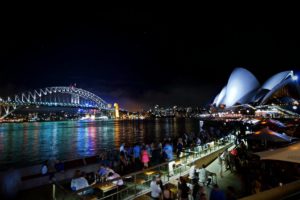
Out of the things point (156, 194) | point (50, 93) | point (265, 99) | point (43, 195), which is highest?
point (50, 93)

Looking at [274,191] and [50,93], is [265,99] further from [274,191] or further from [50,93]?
[50,93]

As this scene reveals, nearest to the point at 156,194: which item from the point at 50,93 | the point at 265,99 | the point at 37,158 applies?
the point at 37,158

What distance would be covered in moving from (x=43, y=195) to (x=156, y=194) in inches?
149

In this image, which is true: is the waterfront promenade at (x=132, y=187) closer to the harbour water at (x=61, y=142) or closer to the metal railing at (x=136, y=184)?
the metal railing at (x=136, y=184)

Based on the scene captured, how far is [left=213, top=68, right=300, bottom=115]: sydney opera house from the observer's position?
52.3 meters

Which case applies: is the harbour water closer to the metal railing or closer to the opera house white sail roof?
the metal railing

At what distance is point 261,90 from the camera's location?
5972cm

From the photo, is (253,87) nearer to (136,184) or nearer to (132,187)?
(132,187)

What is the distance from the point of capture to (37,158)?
917 inches

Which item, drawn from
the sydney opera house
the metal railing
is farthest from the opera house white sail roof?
the metal railing

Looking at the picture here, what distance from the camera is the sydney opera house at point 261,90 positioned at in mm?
52312

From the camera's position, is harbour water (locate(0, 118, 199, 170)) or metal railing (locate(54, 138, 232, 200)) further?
harbour water (locate(0, 118, 199, 170))

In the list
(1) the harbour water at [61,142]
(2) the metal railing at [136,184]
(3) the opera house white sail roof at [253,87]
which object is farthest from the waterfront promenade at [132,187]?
(3) the opera house white sail roof at [253,87]

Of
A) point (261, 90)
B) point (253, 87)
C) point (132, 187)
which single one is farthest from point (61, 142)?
point (261, 90)
